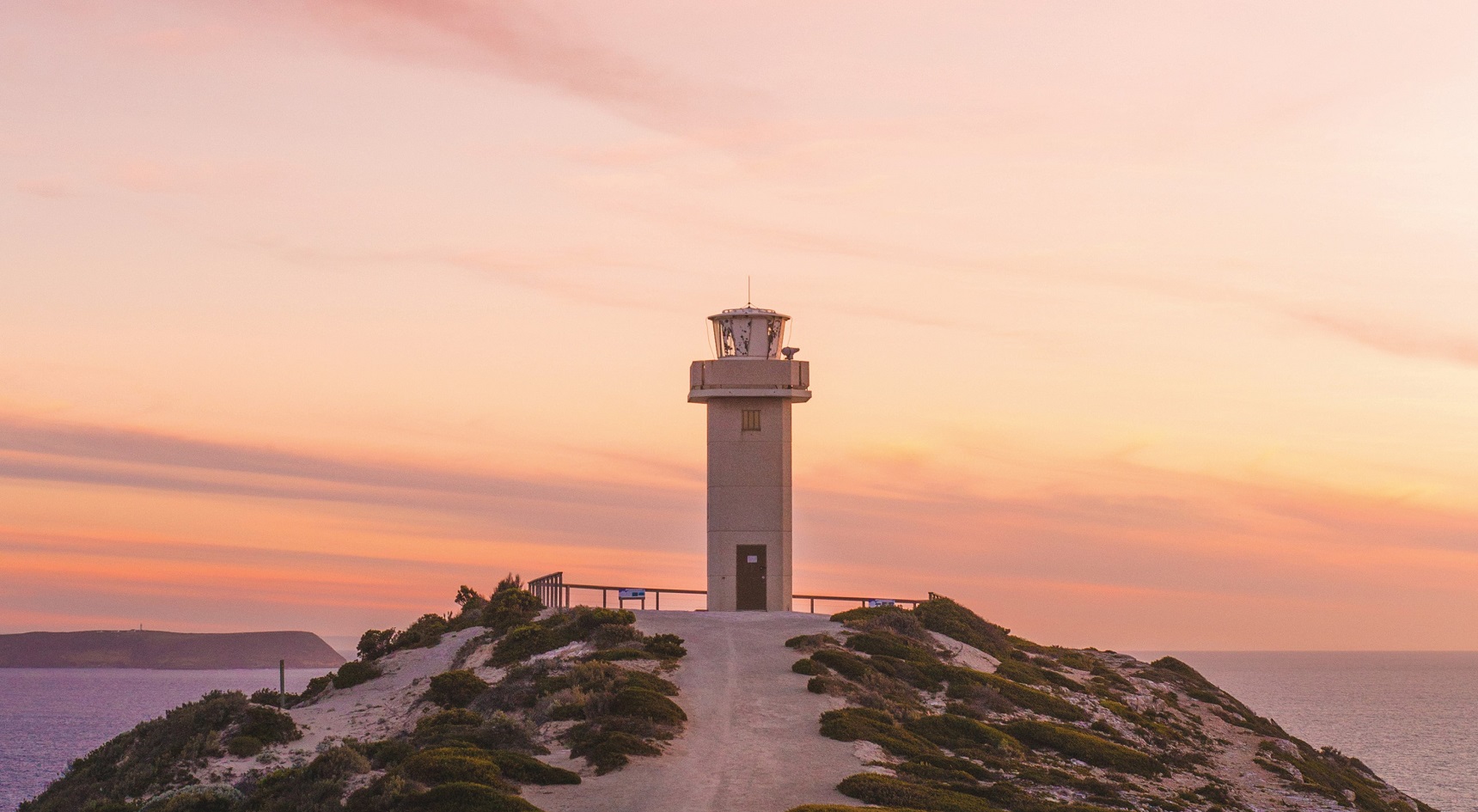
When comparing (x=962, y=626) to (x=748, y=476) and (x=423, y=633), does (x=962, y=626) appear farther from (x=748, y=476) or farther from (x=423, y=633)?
(x=423, y=633)

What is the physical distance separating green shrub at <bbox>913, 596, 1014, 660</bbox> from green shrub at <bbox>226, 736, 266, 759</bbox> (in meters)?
23.3

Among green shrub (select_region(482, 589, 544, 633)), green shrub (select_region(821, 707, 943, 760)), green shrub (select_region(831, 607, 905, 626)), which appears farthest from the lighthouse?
green shrub (select_region(821, 707, 943, 760))

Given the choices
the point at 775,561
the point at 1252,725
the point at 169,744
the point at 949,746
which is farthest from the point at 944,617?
the point at 169,744

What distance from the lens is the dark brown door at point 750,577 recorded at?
51.4 m

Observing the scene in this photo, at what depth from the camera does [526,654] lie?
42375mm

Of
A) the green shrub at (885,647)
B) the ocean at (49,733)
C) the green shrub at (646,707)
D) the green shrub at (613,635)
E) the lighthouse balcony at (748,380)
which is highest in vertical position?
the lighthouse balcony at (748,380)

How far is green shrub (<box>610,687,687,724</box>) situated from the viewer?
3312cm

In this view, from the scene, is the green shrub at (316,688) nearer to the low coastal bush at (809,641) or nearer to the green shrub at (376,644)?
the green shrub at (376,644)

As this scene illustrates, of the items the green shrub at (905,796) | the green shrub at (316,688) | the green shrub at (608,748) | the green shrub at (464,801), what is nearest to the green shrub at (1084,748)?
the green shrub at (905,796)

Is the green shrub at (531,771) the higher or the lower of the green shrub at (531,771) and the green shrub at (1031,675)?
the lower

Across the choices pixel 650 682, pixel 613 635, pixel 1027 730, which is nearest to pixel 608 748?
pixel 650 682

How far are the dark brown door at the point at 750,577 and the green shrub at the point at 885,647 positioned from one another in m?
7.41

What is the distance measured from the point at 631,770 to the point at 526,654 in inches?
513

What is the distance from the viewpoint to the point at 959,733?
36.0 m
